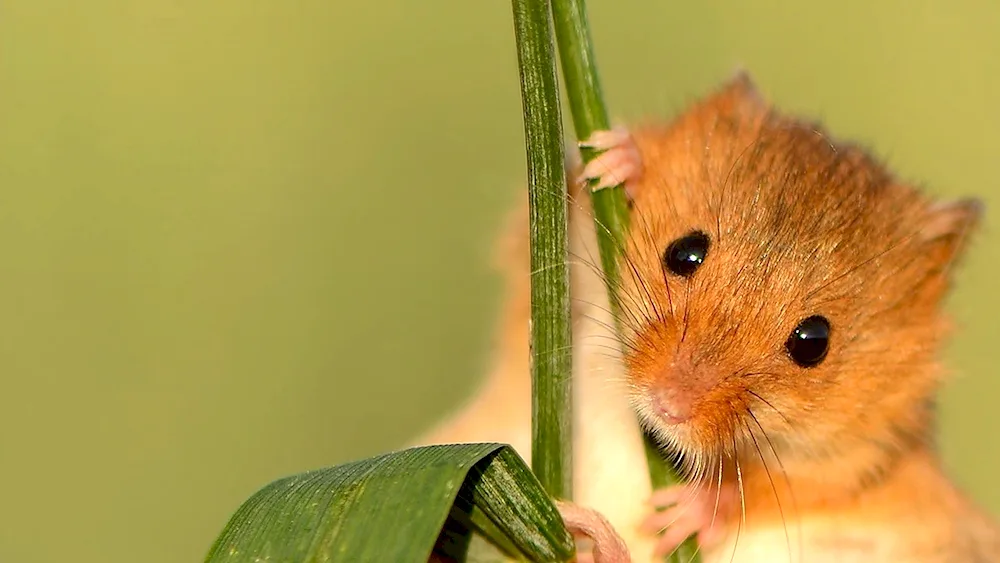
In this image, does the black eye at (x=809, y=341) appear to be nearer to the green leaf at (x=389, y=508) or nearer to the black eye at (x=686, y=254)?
the black eye at (x=686, y=254)

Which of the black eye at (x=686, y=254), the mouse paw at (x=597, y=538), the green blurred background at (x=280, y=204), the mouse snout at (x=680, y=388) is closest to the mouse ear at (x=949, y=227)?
the black eye at (x=686, y=254)

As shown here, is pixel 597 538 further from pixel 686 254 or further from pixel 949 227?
pixel 949 227

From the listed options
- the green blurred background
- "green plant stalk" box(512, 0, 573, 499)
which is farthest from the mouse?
the green blurred background

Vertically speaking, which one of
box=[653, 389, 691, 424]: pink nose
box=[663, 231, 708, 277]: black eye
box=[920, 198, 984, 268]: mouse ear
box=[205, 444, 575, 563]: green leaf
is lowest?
box=[205, 444, 575, 563]: green leaf

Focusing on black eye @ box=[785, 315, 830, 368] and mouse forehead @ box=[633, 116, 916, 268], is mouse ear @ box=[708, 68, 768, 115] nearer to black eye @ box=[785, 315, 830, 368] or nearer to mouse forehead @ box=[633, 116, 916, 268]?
mouse forehead @ box=[633, 116, 916, 268]

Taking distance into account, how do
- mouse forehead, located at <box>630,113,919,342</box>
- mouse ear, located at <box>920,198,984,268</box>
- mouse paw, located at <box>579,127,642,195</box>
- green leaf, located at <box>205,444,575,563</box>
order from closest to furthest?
green leaf, located at <box>205,444,575,563</box>, mouse paw, located at <box>579,127,642,195</box>, mouse forehead, located at <box>630,113,919,342</box>, mouse ear, located at <box>920,198,984,268</box>

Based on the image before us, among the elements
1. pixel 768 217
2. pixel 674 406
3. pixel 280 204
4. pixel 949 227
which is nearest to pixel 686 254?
pixel 768 217

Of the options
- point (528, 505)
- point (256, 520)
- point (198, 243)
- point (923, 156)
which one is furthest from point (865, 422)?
point (198, 243)

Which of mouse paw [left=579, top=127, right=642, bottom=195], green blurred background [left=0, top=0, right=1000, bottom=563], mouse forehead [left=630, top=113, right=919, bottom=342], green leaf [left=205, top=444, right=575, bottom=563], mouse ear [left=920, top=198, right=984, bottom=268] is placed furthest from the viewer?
green blurred background [left=0, top=0, right=1000, bottom=563]
